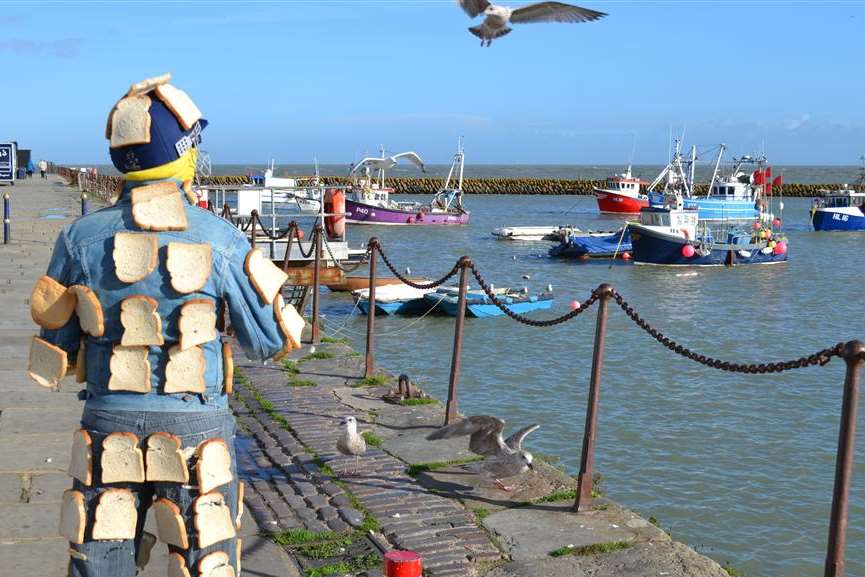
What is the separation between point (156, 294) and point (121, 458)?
53cm

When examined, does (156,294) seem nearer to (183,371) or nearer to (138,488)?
(183,371)

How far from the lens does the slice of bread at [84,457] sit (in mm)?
3357

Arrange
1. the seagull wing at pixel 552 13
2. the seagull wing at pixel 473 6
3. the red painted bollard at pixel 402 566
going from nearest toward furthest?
the red painted bollard at pixel 402 566 < the seagull wing at pixel 473 6 < the seagull wing at pixel 552 13

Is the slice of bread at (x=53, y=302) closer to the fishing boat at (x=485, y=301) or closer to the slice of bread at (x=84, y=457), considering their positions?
the slice of bread at (x=84, y=457)

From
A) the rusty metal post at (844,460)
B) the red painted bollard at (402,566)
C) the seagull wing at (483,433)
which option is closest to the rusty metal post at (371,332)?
the seagull wing at (483,433)

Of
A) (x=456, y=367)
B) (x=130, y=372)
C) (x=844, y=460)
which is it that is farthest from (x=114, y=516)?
(x=456, y=367)

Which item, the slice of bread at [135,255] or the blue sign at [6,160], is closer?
the slice of bread at [135,255]

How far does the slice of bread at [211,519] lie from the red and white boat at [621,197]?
233 ft

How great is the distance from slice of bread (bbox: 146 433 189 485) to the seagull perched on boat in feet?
28.4

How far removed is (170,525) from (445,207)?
5573cm

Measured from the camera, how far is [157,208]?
3355 mm

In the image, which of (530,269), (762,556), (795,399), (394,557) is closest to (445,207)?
(530,269)

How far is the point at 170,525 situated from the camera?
3.39 m

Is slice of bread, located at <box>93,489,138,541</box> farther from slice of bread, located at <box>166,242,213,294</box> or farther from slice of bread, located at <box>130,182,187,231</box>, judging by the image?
slice of bread, located at <box>130,182,187,231</box>
